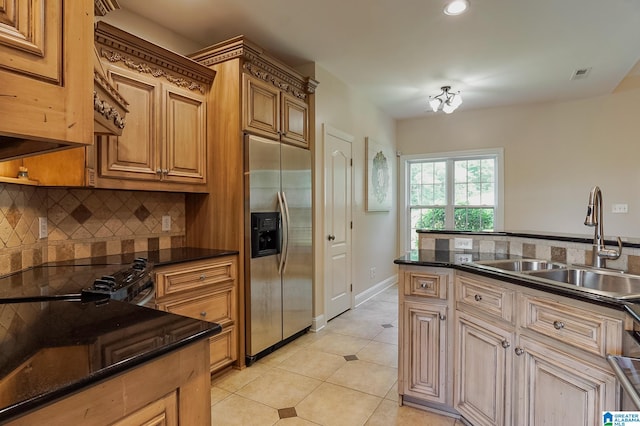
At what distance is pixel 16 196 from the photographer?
1.92 metres

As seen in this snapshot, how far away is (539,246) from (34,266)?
3.09 meters

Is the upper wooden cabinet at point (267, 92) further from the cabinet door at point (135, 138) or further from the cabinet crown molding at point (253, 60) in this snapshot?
the cabinet door at point (135, 138)

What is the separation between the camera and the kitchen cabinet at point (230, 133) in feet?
8.59

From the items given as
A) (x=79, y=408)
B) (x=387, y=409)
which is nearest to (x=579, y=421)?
(x=387, y=409)

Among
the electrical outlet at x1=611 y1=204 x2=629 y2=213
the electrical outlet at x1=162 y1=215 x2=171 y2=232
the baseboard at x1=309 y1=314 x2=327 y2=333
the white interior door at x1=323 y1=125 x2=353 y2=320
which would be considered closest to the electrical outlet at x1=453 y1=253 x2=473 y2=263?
the white interior door at x1=323 y1=125 x2=353 y2=320

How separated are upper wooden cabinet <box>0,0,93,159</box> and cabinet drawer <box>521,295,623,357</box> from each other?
170 cm

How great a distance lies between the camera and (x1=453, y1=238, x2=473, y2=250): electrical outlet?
8.26 feet

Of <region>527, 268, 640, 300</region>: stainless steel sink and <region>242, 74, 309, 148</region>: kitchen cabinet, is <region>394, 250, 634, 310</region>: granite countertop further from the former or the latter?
<region>242, 74, 309, 148</region>: kitchen cabinet

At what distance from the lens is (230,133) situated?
2.65m

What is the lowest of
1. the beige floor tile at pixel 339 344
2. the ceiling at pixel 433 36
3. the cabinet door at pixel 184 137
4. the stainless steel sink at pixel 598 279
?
the beige floor tile at pixel 339 344

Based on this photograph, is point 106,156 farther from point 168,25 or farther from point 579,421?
point 579,421

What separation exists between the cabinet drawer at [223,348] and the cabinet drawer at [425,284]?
4.48 feet

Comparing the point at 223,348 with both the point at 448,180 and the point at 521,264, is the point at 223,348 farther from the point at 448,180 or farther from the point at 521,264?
the point at 448,180

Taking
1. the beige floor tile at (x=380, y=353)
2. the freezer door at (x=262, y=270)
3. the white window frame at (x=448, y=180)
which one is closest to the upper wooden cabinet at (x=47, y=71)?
the freezer door at (x=262, y=270)
